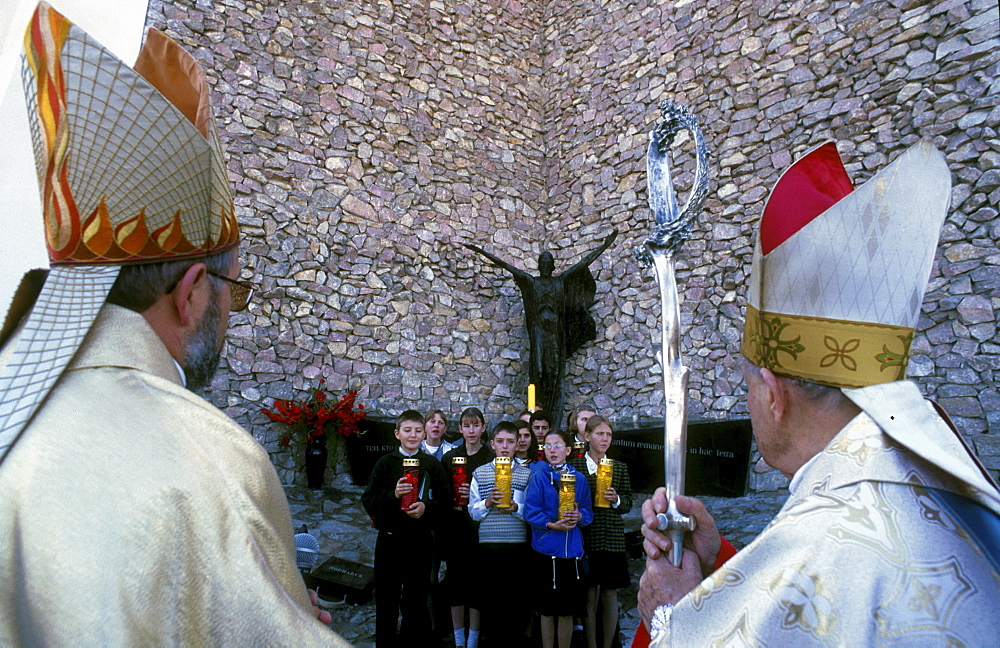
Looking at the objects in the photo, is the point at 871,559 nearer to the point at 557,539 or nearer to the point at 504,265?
the point at 557,539

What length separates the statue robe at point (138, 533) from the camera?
0.67 meters

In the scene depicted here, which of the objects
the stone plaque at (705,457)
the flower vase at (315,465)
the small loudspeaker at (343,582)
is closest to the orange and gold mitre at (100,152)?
the small loudspeaker at (343,582)

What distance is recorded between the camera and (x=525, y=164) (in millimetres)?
9477

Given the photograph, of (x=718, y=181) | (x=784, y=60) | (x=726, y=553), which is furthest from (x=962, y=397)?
(x=726, y=553)

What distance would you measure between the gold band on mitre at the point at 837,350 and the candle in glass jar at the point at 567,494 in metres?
2.16

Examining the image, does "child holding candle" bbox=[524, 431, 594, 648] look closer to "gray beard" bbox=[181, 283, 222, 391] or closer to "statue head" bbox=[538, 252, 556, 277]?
"gray beard" bbox=[181, 283, 222, 391]

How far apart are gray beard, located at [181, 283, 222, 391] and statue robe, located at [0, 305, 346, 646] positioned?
221 mm

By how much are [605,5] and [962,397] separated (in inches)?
274

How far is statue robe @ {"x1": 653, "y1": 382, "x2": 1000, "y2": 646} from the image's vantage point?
34.2 inches

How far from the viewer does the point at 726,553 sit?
4.93ft

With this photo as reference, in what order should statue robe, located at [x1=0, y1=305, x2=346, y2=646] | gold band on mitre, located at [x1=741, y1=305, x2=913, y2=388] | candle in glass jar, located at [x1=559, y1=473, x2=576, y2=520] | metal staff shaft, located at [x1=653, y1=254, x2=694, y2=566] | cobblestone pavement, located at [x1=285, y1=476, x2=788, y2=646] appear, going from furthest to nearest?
cobblestone pavement, located at [x1=285, y1=476, x2=788, y2=646] → candle in glass jar, located at [x1=559, y1=473, x2=576, y2=520] → metal staff shaft, located at [x1=653, y1=254, x2=694, y2=566] → gold band on mitre, located at [x1=741, y1=305, x2=913, y2=388] → statue robe, located at [x1=0, y1=305, x2=346, y2=646]

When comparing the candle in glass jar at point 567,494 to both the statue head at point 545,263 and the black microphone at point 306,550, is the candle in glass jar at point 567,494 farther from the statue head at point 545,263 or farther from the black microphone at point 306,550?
the statue head at point 545,263

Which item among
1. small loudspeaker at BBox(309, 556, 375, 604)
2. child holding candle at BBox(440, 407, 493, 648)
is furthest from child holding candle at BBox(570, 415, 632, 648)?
small loudspeaker at BBox(309, 556, 375, 604)

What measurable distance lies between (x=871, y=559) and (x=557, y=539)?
275 centimetres
